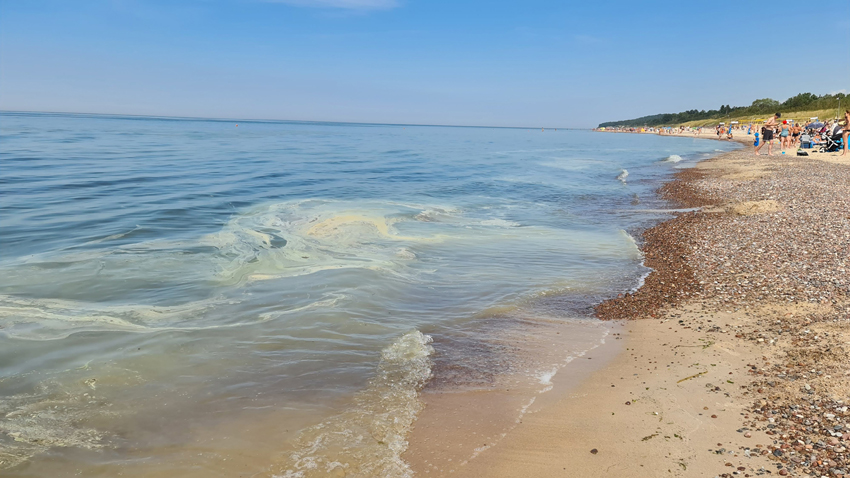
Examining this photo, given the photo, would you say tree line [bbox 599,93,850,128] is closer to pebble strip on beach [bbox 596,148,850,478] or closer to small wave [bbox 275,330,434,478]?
pebble strip on beach [bbox 596,148,850,478]

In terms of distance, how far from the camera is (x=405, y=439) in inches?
160

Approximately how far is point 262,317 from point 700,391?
5.17 m

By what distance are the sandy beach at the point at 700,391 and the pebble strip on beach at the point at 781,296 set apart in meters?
0.02

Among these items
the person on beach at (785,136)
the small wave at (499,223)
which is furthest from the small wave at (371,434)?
the person on beach at (785,136)

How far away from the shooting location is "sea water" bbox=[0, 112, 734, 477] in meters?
4.14

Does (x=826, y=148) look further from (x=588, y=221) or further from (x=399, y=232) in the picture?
(x=399, y=232)

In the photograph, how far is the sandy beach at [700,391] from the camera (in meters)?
3.66

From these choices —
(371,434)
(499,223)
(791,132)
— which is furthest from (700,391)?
(791,132)

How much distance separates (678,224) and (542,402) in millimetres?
9471

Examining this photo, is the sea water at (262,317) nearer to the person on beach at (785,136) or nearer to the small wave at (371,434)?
the small wave at (371,434)

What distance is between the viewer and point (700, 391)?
15.1ft

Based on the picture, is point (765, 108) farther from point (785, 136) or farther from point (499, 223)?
point (499, 223)

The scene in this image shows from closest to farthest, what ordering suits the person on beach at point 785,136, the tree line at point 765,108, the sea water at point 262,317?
the sea water at point 262,317, the person on beach at point 785,136, the tree line at point 765,108

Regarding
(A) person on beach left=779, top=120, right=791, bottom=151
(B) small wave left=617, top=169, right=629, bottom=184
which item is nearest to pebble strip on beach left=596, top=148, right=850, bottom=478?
(B) small wave left=617, top=169, right=629, bottom=184
